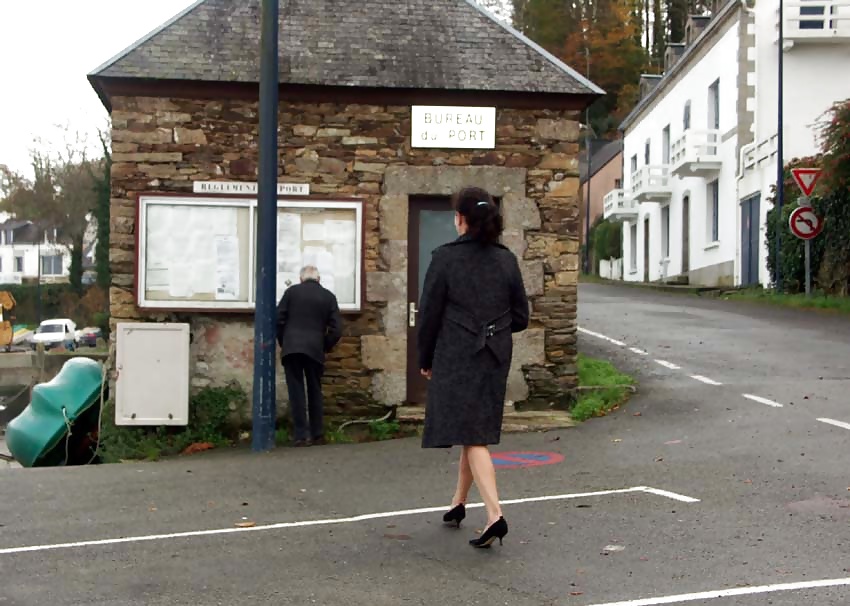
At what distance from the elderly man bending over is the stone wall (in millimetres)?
Answer: 674

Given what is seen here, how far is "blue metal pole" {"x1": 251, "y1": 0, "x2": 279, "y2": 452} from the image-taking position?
34.5 feet

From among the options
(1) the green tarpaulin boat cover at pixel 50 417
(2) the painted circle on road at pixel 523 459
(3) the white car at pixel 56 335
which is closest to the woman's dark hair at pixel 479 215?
(2) the painted circle on road at pixel 523 459

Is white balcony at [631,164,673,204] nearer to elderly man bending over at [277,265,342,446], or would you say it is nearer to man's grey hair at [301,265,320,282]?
man's grey hair at [301,265,320,282]

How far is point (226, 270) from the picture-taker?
11.7 m

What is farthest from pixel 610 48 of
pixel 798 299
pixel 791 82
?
pixel 798 299

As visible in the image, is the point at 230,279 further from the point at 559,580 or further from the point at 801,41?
the point at 801,41

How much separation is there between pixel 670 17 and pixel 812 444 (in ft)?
180

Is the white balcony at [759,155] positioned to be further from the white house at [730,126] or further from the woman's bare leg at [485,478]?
the woman's bare leg at [485,478]

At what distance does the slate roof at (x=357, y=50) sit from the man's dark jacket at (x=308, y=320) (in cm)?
214

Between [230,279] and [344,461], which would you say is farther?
[230,279]

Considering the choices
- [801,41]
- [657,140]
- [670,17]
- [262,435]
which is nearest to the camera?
[262,435]

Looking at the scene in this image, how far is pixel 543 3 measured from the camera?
6425 cm

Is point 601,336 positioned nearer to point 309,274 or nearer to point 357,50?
point 357,50

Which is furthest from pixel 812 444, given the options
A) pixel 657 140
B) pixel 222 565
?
pixel 657 140
